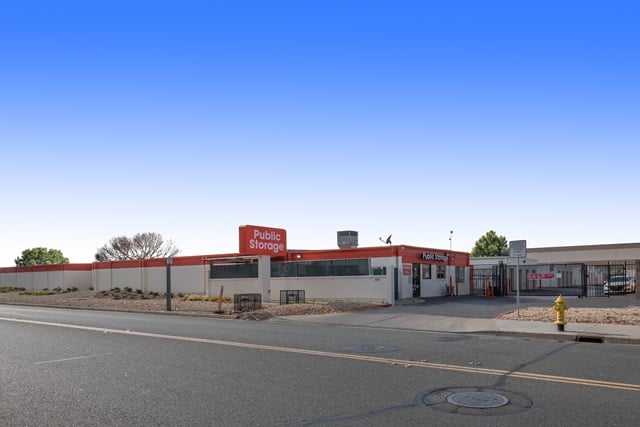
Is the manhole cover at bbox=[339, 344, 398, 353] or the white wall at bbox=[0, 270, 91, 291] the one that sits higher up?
the manhole cover at bbox=[339, 344, 398, 353]

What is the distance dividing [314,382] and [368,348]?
13.1 ft

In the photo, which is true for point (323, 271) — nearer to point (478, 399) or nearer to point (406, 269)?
point (406, 269)

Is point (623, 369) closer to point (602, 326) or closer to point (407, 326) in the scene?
point (602, 326)

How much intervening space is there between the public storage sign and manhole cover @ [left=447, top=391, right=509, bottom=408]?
79.4 feet

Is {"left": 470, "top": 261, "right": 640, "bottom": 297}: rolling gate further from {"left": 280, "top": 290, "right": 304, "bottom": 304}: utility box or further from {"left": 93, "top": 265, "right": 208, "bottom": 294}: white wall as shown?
{"left": 93, "top": 265, "right": 208, "bottom": 294}: white wall

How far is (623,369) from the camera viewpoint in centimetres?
929

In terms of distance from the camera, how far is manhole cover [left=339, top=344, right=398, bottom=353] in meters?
11.6

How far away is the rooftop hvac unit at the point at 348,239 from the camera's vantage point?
41000 millimetres

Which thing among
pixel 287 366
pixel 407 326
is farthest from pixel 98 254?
pixel 287 366

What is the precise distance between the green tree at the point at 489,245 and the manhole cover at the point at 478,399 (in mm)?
90625

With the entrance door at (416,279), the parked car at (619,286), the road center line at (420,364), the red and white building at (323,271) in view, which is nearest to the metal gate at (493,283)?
the red and white building at (323,271)

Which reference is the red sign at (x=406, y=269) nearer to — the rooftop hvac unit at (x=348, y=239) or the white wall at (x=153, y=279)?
the rooftop hvac unit at (x=348, y=239)

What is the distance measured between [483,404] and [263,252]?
25.8m

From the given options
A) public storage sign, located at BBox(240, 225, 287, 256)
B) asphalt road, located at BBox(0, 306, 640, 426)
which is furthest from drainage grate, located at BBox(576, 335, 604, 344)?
public storage sign, located at BBox(240, 225, 287, 256)
